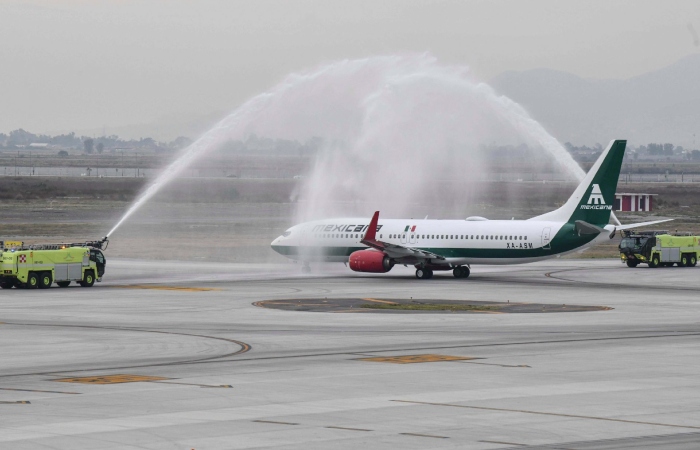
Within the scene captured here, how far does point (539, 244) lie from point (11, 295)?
34291mm

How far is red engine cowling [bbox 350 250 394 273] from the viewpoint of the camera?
80125 millimetres

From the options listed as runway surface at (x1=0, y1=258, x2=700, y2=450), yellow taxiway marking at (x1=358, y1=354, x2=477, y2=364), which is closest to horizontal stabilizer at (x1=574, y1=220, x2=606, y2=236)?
runway surface at (x1=0, y1=258, x2=700, y2=450)

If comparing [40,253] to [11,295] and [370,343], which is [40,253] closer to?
[11,295]

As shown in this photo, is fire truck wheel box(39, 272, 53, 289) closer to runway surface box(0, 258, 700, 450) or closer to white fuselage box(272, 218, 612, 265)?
runway surface box(0, 258, 700, 450)

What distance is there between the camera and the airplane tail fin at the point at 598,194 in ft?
254

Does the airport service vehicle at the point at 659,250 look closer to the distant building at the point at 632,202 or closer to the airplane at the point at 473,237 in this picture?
the airplane at the point at 473,237

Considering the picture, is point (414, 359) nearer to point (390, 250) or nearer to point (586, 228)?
point (586, 228)

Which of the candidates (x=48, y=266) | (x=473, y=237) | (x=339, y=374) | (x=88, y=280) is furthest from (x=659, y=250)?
(x=339, y=374)

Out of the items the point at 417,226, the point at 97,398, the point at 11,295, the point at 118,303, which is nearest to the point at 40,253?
the point at 11,295

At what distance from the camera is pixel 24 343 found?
139 ft

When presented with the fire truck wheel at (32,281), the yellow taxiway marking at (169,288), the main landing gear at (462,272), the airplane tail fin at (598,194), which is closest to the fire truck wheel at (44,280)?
the fire truck wheel at (32,281)

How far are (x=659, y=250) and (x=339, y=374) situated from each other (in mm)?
65838

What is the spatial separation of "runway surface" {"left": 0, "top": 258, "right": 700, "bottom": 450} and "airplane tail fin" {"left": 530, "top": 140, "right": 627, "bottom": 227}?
11.9 meters

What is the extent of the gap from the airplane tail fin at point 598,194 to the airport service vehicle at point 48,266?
104ft
